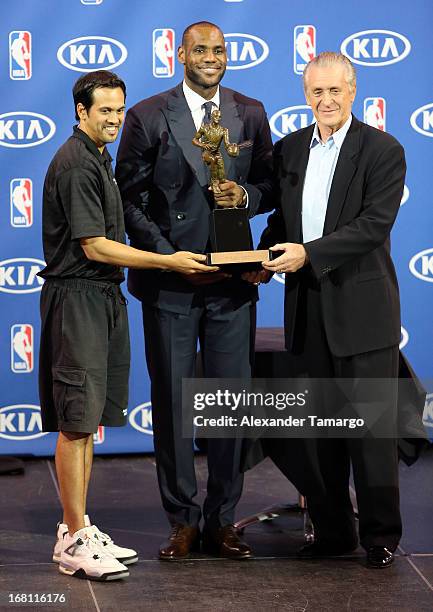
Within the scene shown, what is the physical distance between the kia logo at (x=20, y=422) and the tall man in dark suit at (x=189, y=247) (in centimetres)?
159

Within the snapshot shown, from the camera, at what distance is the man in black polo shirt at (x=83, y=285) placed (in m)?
3.88

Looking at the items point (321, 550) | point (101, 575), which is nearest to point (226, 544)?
point (321, 550)

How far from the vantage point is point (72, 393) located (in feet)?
12.9

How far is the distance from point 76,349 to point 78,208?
0.48 m

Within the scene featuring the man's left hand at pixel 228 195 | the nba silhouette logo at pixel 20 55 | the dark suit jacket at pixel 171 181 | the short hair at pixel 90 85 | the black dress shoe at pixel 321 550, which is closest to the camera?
the short hair at pixel 90 85

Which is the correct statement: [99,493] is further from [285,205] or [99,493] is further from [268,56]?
[268,56]

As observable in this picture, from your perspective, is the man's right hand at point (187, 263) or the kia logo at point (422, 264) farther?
the kia logo at point (422, 264)

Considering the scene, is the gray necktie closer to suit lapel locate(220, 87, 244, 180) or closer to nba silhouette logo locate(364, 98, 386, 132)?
suit lapel locate(220, 87, 244, 180)

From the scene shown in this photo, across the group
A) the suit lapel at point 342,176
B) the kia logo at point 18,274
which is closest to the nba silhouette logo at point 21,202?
the kia logo at point 18,274

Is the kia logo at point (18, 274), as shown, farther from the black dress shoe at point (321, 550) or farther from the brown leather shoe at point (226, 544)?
the black dress shoe at point (321, 550)

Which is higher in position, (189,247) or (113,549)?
(189,247)

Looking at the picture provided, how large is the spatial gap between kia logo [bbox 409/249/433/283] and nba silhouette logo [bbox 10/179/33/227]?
1.88m

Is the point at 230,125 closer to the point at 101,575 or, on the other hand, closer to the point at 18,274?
the point at 101,575

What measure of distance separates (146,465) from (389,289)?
80.7 inches
